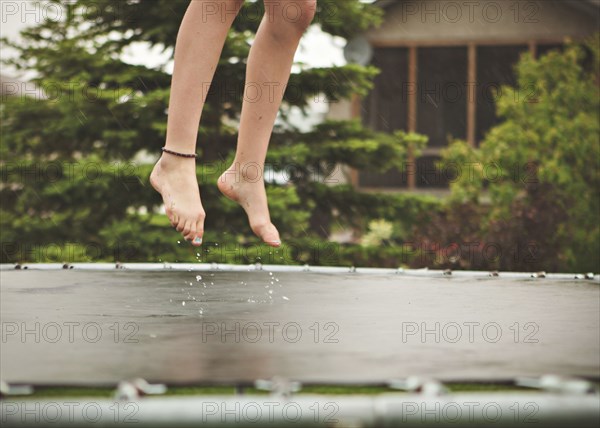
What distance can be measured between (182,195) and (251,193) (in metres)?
0.30

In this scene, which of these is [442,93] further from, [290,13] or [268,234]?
[290,13]

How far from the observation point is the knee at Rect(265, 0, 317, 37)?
237cm

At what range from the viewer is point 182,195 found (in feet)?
8.16

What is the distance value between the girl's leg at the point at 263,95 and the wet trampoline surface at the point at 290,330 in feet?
1.05

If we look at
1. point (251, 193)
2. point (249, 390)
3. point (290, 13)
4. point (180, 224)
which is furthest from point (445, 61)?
point (249, 390)

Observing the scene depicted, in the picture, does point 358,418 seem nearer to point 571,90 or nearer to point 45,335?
point 45,335

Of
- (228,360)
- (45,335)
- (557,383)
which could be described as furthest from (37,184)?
(557,383)

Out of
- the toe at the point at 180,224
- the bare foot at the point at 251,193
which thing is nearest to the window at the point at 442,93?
Result: the bare foot at the point at 251,193

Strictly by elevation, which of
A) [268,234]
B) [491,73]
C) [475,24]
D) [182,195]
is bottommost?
[268,234]

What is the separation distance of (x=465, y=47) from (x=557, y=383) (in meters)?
8.67

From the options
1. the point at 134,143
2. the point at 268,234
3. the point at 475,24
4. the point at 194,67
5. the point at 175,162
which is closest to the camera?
the point at 194,67

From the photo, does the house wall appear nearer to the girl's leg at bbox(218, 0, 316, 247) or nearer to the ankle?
the girl's leg at bbox(218, 0, 316, 247)

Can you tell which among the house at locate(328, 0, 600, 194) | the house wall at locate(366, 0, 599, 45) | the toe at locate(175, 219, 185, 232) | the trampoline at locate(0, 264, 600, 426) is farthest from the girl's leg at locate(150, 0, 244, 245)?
the house wall at locate(366, 0, 599, 45)

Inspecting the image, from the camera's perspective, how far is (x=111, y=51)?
19.4 feet
